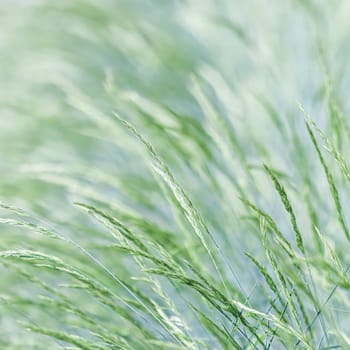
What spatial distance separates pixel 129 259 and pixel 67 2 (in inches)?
33.6

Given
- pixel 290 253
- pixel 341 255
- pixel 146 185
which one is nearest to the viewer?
pixel 290 253

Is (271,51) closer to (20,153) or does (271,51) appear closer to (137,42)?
(137,42)

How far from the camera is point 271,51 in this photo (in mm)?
1533

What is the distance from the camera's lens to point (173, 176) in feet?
2.83

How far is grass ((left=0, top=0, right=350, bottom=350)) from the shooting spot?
2.53 feet

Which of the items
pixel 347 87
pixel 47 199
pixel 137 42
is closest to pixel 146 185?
pixel 47 199

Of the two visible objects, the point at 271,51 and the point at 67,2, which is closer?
the point at 271,51

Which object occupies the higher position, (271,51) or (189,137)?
(271,51)

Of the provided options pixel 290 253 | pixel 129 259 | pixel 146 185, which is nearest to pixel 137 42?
pixel 146 185

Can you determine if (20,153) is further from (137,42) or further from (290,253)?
(290,253)

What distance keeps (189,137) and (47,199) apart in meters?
0.57

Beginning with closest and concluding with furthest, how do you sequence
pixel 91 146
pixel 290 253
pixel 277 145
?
pixel 290 253
pixel 277 145
pixel 91 146

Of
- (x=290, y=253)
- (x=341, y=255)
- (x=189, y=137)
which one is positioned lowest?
(x=290, y=253)

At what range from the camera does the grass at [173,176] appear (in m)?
0.77
